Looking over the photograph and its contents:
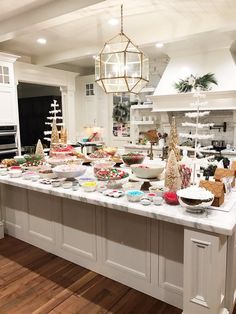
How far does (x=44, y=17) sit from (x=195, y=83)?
3130mm

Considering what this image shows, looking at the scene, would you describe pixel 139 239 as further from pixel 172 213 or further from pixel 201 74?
pixel 201 74

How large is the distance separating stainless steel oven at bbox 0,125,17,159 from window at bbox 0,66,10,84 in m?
0.89

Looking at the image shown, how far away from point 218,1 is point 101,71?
5.98ft

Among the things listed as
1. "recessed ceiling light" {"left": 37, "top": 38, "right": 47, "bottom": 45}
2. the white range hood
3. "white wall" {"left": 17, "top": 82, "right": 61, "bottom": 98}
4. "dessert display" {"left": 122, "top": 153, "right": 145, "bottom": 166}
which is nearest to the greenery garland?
the white range hood

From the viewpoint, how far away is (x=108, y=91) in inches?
134

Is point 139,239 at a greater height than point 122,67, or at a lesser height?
lesser

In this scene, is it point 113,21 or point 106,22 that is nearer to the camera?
point 113,21

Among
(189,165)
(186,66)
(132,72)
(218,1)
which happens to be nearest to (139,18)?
(218,1)

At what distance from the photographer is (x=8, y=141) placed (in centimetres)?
555

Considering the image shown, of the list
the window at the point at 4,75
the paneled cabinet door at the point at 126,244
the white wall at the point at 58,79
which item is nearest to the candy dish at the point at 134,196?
the paneled cabinet door at the point at 126,244

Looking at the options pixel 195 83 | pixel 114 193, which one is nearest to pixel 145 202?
pixel 114 193

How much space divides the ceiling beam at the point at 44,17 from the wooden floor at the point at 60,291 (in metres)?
2.85

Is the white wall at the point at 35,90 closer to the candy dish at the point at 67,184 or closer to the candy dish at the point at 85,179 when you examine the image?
the candy dish at the point at 85,179

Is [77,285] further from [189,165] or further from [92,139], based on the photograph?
[92,139]
